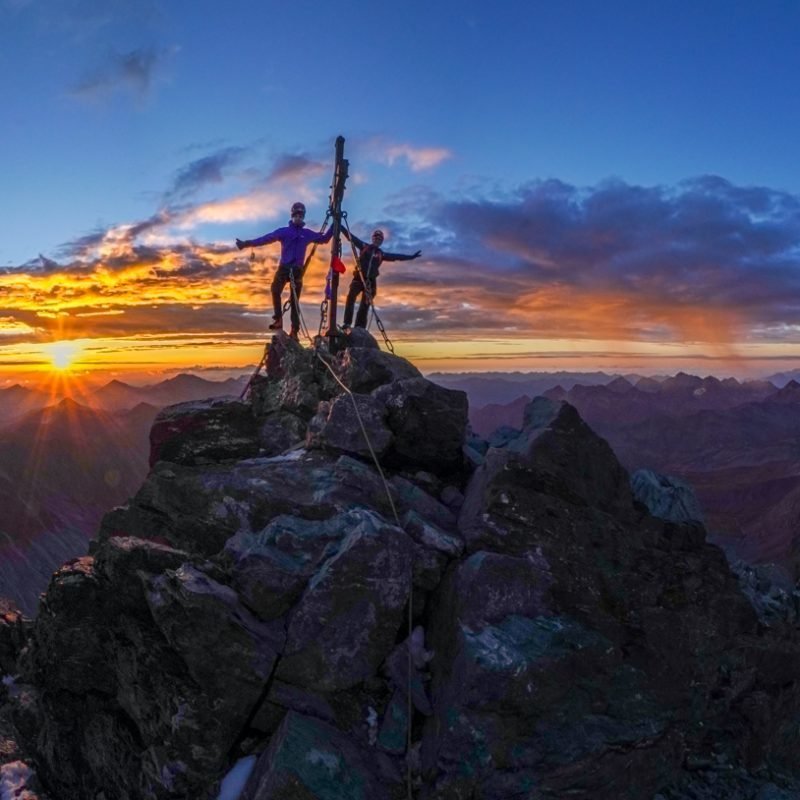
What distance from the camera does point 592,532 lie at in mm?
11172

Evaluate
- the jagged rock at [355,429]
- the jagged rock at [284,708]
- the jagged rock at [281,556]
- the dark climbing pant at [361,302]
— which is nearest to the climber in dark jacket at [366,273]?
the dark climbing pant at [361,302]

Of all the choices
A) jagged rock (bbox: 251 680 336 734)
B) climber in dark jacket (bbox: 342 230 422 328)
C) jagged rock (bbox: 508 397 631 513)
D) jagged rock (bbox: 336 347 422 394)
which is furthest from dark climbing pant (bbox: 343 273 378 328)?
jagged rock (bbox: 251 680 336 734)

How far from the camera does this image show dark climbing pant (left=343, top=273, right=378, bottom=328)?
70.6 ft

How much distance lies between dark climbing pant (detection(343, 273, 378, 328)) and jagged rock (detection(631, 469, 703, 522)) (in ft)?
33.9

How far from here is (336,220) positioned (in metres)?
19.1

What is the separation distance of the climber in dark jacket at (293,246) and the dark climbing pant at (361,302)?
97.8 inches

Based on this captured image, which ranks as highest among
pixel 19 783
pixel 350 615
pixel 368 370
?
pixel 368 370

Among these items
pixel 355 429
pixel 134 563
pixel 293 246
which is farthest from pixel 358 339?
pixel 134 563

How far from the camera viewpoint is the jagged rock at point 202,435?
15.4m

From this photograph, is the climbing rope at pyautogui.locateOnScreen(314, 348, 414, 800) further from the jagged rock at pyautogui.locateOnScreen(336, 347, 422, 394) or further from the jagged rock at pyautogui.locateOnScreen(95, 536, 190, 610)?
the jagged rock at pyautogui.locateOnScreen(95, 536, 190, 610)

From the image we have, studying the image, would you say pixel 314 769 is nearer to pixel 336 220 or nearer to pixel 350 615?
pixel 350 615

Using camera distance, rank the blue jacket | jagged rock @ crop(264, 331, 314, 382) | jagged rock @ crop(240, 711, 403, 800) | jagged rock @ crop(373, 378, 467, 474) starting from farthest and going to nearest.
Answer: the blue jacket → jagged rock @ crop(264, 331, 314, 382) → jagged rock @ crop(373, 378, 467, 474) → jagged rock @ crop(240, 711, 403, 800)

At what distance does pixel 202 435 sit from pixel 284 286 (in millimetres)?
5943

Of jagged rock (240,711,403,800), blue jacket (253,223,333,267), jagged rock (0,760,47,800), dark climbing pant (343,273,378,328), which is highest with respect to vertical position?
blue jacket (253,223,333,267)
